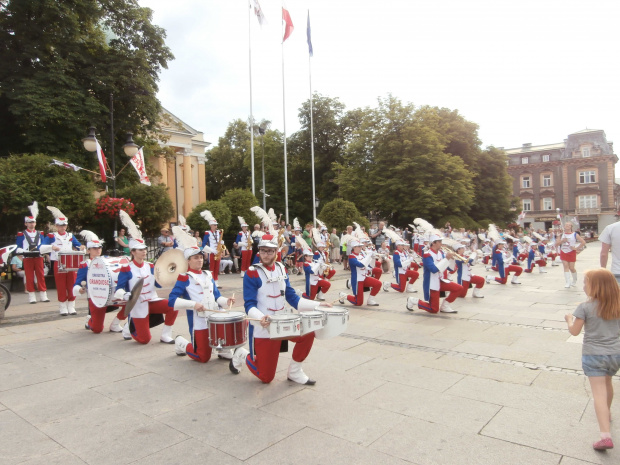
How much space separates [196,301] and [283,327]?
203cm

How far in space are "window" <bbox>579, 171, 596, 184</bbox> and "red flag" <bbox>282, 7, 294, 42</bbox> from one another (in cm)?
5613

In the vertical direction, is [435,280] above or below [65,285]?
below

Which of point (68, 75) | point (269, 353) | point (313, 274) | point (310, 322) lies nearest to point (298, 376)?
point (269, 353)

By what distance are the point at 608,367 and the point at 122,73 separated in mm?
23119

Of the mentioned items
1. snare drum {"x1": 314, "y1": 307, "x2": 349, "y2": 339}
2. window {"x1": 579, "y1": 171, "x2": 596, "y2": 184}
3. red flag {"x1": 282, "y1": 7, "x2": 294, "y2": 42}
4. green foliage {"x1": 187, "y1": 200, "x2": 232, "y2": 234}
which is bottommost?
snare drum {"x1": 314, "y1": 307, "x2": 349, "y2": 339}

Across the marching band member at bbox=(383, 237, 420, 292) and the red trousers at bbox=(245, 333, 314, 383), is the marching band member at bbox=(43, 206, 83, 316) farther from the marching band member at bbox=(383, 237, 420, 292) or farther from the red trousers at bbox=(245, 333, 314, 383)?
the marching band member at bbox=(383, 237, 420, 292)

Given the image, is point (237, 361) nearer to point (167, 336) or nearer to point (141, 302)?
point (167, 336)

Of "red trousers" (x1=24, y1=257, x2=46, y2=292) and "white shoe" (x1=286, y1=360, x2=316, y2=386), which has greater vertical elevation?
"red trousers" (x1=24, y1=257, x2=46, y2=292)

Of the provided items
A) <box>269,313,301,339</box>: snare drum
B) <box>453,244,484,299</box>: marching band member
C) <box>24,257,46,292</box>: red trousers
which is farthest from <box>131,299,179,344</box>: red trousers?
<box>453,244,484,299</box>: marching band member

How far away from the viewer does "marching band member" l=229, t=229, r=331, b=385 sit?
4.99 meters

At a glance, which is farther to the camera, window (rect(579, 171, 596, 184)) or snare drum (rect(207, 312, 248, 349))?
window (rect(579, 171, 596, 184))

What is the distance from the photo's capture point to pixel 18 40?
19.6 m

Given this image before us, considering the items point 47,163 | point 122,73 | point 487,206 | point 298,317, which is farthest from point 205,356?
point 487,206

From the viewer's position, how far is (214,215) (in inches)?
751
